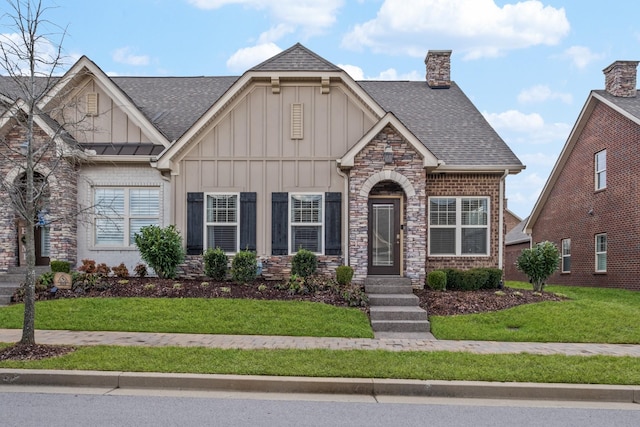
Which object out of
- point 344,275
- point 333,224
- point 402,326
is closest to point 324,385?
point 402,326

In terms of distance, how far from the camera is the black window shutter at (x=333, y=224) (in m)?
13.3

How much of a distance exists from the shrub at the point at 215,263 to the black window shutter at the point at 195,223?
0.64 m

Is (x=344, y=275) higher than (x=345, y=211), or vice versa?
(x=345, y=211)

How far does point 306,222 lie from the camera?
13.5 m

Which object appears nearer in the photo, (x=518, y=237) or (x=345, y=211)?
(x=345, y=211)

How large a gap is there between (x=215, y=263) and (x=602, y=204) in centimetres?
1474

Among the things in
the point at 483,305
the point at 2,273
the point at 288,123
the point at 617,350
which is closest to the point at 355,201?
the point at 288,123

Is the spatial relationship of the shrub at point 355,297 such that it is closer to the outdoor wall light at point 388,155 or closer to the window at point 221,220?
the outdoor wall light at point 388,155

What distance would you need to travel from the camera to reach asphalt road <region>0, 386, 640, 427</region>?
17.1 ft

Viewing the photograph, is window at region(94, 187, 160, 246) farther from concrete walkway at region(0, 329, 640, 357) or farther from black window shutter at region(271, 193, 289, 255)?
concrete walkway at region(0, 329, 640, 357)

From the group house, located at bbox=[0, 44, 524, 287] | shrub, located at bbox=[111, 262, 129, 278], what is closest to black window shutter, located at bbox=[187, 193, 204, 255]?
house, located at bbox=[0, 44, 524, 287]

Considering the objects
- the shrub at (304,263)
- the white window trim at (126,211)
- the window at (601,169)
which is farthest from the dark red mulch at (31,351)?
the window at (601,169)

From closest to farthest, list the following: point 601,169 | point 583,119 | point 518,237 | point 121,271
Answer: point 121,271 < point 601,169 < point 583,119 < point 518,237

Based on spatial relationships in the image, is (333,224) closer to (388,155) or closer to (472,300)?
(388,155)
